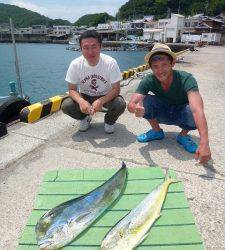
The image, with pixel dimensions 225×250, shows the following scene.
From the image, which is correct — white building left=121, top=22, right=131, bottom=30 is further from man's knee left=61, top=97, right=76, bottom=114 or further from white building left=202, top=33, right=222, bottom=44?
man's knee left=61, top=97, right=76, bottom=114

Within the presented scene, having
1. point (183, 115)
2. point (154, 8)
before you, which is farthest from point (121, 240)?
point (154, 8)

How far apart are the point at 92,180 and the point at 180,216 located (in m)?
1.11

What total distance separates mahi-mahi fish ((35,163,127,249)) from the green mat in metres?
0.07

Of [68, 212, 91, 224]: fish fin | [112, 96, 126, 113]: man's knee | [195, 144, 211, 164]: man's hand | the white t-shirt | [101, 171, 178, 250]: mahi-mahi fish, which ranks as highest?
the white t-shirt

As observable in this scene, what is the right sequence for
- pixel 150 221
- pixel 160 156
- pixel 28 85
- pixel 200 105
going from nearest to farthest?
pixel 150 221 < pixel 200 105 < pixel 160 156 < pixel 28 85

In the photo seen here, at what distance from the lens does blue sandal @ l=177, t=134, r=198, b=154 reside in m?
4.38

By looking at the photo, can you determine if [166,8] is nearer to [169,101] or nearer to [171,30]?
[171,30]

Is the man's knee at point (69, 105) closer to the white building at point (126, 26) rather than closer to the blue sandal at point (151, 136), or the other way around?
the blue sandal at point (151, 136)

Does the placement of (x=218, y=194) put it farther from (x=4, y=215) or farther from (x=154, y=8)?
(x=154, y=8)

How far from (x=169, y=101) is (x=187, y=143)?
26.6 inches

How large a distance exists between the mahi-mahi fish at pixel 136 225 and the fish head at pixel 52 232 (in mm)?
324

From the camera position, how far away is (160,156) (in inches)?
170

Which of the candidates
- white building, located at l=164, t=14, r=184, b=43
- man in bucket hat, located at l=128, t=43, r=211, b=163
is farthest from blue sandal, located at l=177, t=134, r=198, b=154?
white building, located at l=164, t=14, r=184, b=43

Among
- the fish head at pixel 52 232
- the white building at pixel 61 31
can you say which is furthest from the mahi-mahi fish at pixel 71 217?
the white building at pixel 61 31
